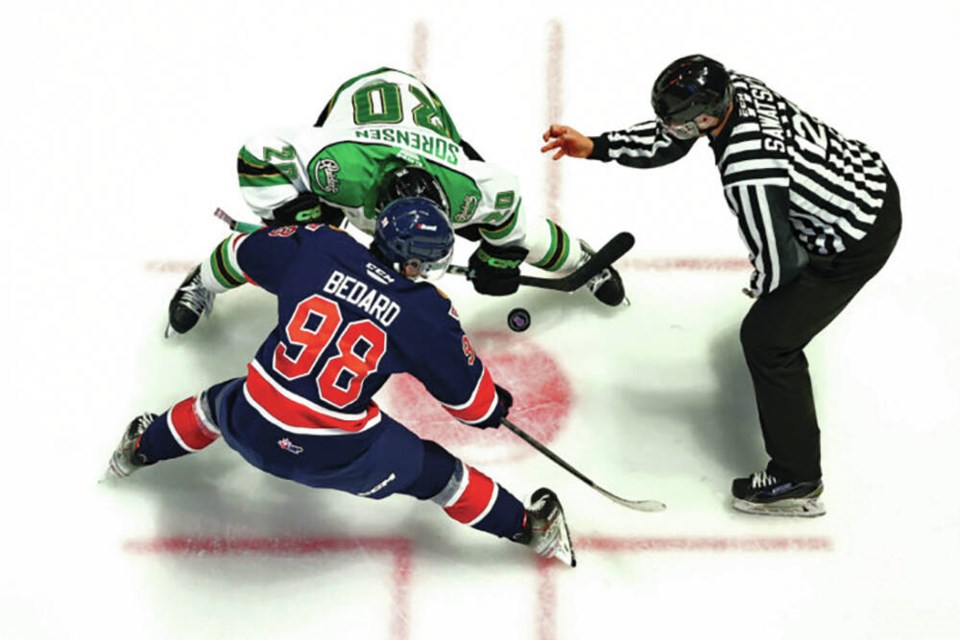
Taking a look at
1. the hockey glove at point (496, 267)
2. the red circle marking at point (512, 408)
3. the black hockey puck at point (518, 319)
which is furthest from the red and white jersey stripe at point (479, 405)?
the black hockey puck at point (518, 319)

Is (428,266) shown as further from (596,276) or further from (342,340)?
(596,276)

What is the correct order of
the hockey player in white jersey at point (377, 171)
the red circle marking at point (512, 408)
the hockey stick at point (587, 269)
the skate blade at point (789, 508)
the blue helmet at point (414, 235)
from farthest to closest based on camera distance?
the red circle marking at point (512, 408)
the skate blade at point (789, 508)
the hockey stick at point (587, 269)
the hockey player in white jersey at point (377, 171)
the blue helmet at point (414, 235)

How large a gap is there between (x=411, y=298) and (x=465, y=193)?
486 mm

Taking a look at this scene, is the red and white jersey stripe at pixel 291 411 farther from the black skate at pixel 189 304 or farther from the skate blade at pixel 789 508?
the skate blade at pixel 789 508

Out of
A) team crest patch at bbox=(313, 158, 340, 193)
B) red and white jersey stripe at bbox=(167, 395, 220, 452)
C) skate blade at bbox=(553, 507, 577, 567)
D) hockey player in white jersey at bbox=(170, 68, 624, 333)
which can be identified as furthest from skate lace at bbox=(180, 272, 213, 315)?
skate blade at bbox=(553, 507, 577, 567)

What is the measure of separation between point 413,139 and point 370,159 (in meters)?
0.13

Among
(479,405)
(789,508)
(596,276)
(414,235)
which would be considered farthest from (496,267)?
(789,508)

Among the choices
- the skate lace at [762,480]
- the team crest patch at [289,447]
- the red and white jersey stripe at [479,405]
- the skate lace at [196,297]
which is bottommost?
the skate lace at [762,480]

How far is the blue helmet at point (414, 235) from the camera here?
2566 millimetres

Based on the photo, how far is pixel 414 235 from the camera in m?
2.56

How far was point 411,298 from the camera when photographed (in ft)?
8.57

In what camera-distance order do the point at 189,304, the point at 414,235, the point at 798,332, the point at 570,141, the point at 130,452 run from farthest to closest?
the point at 189,304, the point at 130,452, the point at 570,141, the point at 798,332, the point at 414,235

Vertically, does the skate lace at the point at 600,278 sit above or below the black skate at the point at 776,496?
above

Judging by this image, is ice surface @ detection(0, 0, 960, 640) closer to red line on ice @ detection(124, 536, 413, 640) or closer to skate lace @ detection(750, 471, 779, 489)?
red line on ice @ detection(124, 536, 413, 640)
